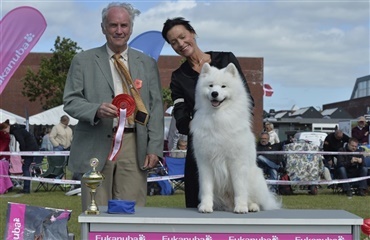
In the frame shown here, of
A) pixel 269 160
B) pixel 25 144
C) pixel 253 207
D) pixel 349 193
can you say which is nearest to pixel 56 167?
pixel 25 144

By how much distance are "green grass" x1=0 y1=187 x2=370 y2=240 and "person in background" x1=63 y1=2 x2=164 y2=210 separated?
474cm

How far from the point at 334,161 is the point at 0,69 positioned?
25.4 feet

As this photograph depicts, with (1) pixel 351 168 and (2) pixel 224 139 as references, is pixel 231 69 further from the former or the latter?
(1) pixel 351 168

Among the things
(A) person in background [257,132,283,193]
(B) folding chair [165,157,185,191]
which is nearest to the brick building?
(A) person in background [257,132,283,193]

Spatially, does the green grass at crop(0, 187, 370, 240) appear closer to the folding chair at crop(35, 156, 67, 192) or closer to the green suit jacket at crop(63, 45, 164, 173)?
the folding chair at crop(35, 156, 67, 192)

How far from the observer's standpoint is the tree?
32.8m

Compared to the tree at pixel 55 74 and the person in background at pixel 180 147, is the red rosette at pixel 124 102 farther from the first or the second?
the tree at pixel 55 74

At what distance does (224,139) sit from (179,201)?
7.39 meters

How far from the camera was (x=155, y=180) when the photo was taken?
1158cm

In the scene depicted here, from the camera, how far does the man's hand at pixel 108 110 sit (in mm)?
3494

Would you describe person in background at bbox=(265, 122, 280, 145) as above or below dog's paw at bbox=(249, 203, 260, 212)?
above

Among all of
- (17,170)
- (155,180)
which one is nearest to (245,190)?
(155,180)

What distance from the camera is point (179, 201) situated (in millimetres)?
10492

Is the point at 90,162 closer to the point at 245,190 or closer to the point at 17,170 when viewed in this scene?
the point at 245,190
